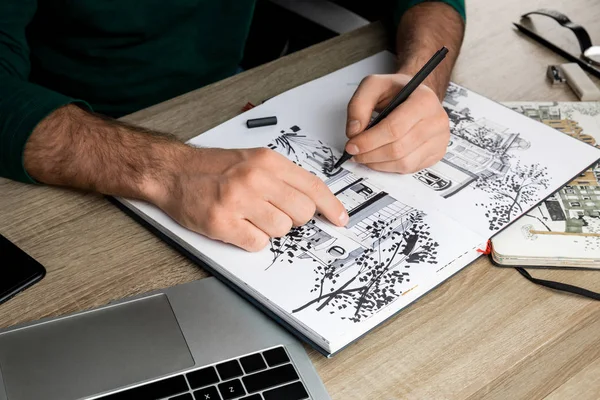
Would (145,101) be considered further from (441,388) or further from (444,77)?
(441,388)

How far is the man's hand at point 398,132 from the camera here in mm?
894

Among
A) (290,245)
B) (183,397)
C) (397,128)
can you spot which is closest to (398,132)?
(397,128)

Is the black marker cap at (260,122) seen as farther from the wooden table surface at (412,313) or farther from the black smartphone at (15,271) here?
the black smartphone at (15,271)

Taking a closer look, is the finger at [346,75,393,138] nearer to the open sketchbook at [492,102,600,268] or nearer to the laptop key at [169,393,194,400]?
the open sketchbook at [492,102,600,268]

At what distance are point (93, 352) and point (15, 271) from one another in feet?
0.54

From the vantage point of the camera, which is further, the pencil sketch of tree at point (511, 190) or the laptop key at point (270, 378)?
the pencil sketch of tree at point (511, 190)

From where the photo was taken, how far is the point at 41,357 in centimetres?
69

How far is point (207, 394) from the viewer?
65cm

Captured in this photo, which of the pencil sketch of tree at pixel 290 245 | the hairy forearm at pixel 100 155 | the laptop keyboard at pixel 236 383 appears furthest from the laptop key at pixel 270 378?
the hairy forearm at pixel 100 155

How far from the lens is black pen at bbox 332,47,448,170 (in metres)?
0.91

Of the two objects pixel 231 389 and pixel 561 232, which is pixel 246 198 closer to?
pixel 231 389

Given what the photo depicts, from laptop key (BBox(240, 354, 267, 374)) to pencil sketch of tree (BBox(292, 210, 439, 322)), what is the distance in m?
0.07

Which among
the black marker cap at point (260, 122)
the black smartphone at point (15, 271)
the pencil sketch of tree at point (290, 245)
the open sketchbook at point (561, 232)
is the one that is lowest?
the black smartphone at point (15, 271)

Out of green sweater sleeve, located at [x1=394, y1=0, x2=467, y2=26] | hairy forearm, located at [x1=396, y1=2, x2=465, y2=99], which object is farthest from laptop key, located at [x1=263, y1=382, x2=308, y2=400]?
green sweater sleeve, located at [x1=394, y1=0, x2=467, y2=26]
